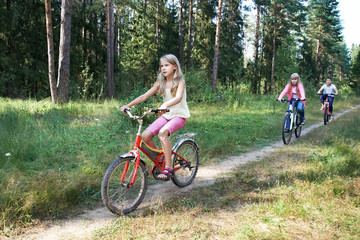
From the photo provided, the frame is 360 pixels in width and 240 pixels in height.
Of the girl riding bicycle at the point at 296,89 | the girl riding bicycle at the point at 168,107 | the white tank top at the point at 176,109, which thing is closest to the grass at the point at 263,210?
the girl riding bicycle at the point at 168,107

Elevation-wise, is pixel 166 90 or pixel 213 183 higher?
pixel 166 90

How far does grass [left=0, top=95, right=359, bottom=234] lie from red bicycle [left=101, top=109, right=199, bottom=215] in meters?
0.51

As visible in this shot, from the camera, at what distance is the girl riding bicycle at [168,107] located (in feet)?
12.7

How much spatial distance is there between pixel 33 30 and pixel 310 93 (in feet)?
86.1

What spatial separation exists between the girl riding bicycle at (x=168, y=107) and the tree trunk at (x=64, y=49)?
8.99 m

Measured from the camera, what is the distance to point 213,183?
4.65 metres

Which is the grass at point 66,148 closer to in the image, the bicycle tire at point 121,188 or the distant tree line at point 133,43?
the bicycle tire at point 121,188

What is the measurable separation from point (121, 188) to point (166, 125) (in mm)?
1103

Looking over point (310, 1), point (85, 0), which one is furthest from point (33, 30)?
point (310, 1)

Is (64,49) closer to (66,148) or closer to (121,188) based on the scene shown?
(66,148)

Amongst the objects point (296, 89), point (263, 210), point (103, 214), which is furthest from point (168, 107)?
point (296, 89)

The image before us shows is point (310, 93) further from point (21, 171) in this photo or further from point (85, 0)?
point (21, 171)

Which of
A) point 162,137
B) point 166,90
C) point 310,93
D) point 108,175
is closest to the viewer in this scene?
point 108,175

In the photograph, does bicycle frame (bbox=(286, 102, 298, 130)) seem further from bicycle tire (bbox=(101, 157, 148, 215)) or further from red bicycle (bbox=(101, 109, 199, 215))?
bicycle tire (bbox=(101, 157, 148, 215))
